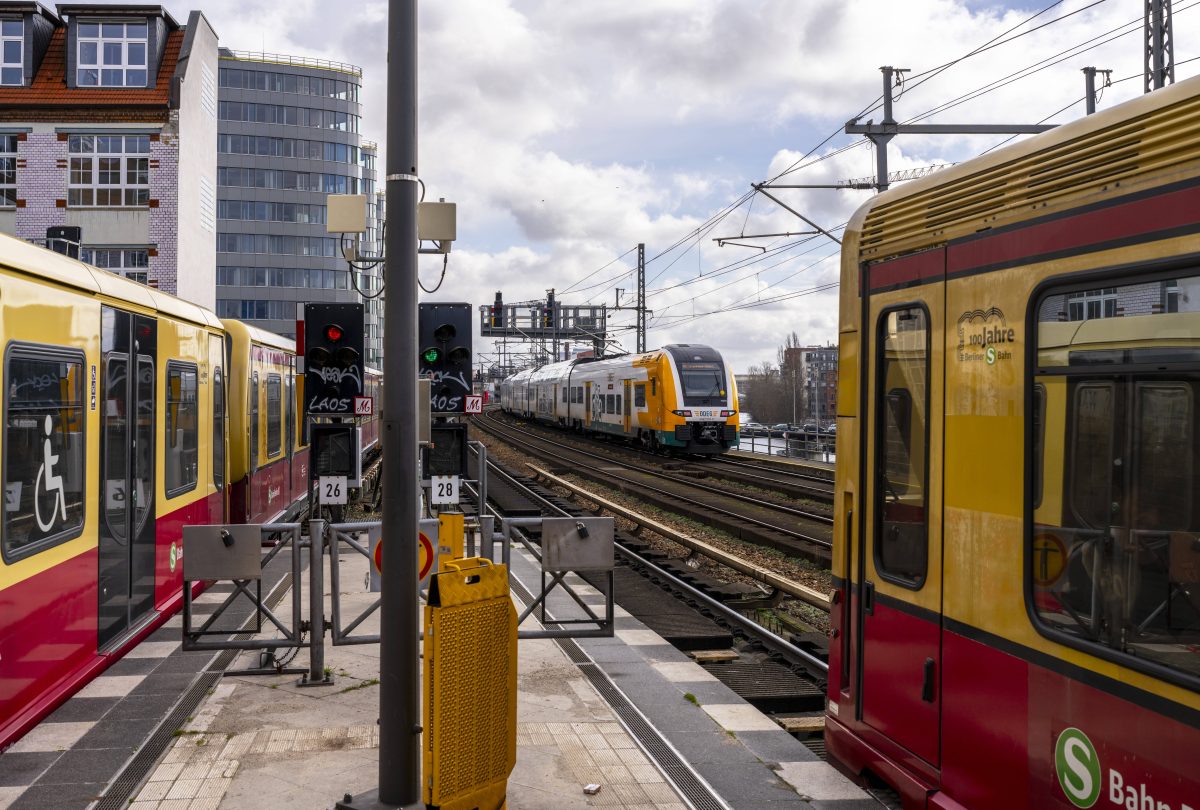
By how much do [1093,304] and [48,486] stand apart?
6.18m

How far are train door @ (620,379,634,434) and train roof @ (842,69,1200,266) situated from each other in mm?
29479

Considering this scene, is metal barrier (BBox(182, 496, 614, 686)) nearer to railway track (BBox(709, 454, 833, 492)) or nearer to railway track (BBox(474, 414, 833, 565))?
railway track (BBox(474, 414, 833, 565))

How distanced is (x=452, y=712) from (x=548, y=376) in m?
50.4

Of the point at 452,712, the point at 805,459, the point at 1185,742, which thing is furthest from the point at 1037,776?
the point at 805,459

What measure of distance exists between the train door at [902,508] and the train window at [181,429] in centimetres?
692

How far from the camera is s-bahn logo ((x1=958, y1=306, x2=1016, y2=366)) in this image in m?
4.46

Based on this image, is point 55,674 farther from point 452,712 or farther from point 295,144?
point 295,144

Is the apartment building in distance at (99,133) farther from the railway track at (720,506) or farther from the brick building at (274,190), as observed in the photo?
the brick building at (274,190)

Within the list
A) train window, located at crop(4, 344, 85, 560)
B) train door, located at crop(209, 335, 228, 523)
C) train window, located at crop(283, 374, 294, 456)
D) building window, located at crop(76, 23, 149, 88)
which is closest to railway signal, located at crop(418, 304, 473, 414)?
train door, located at crop(209, 335, 228, 523)

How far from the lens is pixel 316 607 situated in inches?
298

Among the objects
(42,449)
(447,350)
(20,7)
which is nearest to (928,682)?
(42,449)

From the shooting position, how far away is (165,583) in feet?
32.3

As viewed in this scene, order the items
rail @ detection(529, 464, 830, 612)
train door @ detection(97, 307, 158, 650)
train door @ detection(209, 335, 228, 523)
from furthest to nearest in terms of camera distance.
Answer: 1. train door @ detection(209, 335, 228, 523)
2. rail @ detection(529, 464, 830, 612)
3. train door @ detection(97, 307, 158, 650)

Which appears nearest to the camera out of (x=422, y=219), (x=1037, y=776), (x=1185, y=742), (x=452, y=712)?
(x=1185, y=742)
